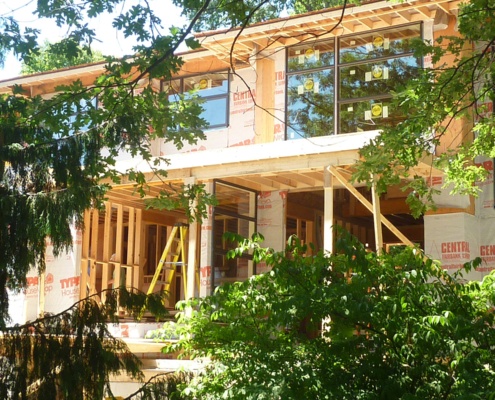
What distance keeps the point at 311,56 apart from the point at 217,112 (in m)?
3.05

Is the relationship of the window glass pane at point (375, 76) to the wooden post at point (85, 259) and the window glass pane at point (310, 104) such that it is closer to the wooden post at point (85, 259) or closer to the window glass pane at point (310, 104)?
the window glass pane at point (310, 104)

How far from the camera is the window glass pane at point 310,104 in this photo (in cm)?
1634

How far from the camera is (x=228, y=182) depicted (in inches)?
673

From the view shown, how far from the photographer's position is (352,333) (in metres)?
7.36

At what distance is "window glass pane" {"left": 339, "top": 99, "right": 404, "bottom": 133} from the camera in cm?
1576

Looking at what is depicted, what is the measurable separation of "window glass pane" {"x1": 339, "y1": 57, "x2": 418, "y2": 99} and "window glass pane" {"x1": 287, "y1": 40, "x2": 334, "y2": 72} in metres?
0.47

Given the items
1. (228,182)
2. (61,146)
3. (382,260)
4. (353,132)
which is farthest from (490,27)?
(228,182)

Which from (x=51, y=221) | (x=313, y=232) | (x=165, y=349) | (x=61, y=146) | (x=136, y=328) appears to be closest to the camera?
(x=51, y=221)

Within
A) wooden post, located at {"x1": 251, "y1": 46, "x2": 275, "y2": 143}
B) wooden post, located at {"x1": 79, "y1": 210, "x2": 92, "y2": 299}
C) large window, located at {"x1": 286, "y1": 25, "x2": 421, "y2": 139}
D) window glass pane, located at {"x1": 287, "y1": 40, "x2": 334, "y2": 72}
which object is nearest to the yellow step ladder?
wooden post, located at {"x1": 79, "y1": 210, "x2": 92, "y2": 299}

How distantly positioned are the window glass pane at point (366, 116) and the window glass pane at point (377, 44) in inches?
38.8

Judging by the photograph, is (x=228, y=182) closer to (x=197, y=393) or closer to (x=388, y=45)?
(x=388, y=45)

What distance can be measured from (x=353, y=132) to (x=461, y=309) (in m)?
8.65

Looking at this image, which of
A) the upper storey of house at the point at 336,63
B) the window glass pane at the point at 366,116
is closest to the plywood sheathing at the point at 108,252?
the upper storey of house at the point at 336,63

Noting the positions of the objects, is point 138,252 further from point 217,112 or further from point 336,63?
point 336,63
